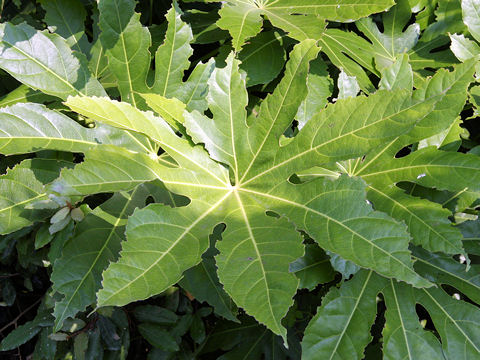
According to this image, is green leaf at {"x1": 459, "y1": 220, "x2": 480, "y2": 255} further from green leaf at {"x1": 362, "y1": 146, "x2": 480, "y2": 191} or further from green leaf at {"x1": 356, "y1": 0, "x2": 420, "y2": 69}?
green leaf at {"x1": 356, "y1": 0, "x2": 420, "y2": 69}

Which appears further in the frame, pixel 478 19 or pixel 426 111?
pixel 478 19

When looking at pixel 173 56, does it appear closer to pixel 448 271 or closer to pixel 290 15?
pixel 290 15

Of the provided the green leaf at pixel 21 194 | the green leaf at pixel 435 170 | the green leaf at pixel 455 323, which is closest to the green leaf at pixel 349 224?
the green leaf at pixel 435 170

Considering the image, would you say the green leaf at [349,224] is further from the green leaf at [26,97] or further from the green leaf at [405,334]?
the green leaf at [26,97]

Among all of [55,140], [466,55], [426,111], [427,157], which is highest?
[55,140]

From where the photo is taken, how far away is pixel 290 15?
146cm

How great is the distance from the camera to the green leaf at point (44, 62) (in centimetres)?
124

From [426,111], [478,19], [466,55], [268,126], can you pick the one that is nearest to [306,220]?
[268,126]

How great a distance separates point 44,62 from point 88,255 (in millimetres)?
559

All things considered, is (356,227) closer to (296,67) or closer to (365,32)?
(296,67)

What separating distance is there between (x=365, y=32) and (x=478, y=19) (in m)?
0.38

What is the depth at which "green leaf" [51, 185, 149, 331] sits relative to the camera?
1.17 m

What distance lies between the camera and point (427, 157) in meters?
1.30

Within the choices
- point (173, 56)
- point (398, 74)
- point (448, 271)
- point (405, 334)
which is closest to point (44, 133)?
point (173, 56)
